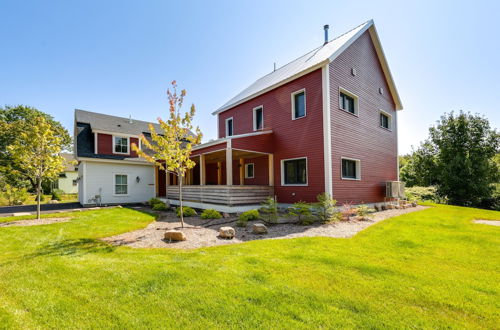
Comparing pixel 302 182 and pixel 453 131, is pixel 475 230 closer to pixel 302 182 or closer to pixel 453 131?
pixel 302 182

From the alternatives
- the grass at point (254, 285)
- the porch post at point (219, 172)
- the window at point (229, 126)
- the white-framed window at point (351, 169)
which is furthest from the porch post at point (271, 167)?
the grass at point (254, 285)

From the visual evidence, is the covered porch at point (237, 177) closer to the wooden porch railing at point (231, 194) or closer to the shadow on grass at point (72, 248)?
the wooden porch railing at point (231, 194)

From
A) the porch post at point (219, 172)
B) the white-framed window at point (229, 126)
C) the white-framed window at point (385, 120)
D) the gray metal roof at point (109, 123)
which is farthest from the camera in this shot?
the gray metal roof at point (109, 123)

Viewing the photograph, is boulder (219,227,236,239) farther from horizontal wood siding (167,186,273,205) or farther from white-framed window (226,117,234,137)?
white-framed window (226,117,234,137)

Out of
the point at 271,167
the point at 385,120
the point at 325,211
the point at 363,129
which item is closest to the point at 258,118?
the point at 271,167

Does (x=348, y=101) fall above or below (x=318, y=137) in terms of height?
above

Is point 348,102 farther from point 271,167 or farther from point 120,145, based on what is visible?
point 120,145

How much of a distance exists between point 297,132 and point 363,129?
159 inches

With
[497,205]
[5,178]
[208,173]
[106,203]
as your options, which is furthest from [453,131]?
[5,178]

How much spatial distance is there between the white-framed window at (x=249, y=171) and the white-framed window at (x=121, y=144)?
391 inches

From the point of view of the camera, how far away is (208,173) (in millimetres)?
18359

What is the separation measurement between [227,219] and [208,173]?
31.7 ft

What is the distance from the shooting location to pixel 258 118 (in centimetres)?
1349

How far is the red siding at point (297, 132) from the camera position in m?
9.98
